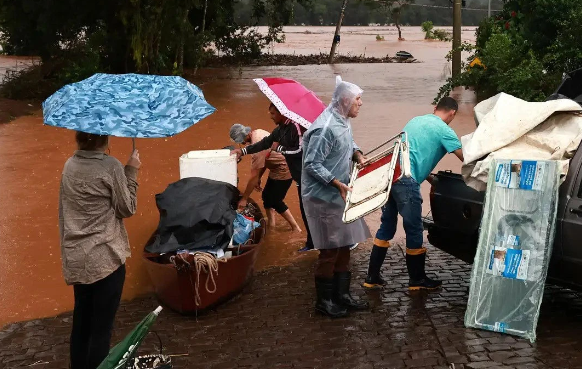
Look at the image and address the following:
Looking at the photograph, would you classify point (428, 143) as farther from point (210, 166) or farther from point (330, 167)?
point (210, 166)

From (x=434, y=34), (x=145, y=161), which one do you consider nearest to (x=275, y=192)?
(x=145, y=161)

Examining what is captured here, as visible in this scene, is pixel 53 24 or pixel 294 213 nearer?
pixel 294 213

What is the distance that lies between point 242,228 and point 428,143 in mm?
2179

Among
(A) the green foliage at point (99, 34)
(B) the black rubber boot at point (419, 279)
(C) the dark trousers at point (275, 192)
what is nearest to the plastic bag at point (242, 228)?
(C) the dark trousers at point (275, 192)

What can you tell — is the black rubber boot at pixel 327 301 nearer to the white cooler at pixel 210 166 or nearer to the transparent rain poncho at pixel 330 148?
the transparent rain poncho at pixel 330 148

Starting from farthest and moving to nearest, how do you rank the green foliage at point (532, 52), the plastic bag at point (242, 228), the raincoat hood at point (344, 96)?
the green foliage at point (532, 52) < the plastic bag at point (242, 228) < the raincoat hood at point (344, 96)

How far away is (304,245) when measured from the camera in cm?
Answer: 961

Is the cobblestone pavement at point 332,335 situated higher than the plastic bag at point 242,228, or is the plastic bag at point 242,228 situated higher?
the plastic bag at point 242,228

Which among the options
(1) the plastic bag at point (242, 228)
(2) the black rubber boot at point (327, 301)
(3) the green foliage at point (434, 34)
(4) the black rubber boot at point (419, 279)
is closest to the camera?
(2) the black rubber boot at point (327, 301)

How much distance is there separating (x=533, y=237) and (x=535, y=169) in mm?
546

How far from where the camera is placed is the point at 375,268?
776 centimetres

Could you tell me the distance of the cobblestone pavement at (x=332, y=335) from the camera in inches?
245

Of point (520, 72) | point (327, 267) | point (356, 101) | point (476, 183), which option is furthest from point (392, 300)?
point (520, 72)

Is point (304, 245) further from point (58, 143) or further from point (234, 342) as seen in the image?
point (58, 143)
